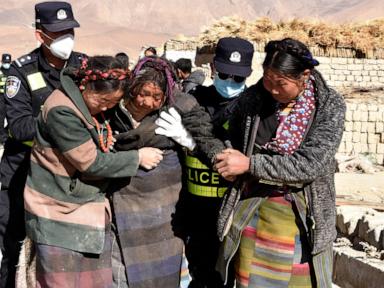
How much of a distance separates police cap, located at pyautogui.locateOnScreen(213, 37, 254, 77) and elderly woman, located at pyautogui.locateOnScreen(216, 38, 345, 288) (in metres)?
0.48

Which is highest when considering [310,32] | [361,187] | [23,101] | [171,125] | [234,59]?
[310,32]

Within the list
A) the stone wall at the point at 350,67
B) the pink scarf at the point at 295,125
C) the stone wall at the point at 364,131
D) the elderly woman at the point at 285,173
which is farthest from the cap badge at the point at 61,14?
the stone wall at the point at 350,67

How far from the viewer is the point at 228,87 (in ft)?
11.7

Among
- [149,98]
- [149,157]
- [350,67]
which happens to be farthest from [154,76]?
[350,67]

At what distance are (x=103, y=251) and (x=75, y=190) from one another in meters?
0.38

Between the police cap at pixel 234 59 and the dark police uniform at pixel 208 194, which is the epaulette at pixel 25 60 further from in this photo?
the police cap at pixel 234 59

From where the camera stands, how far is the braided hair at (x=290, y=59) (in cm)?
277

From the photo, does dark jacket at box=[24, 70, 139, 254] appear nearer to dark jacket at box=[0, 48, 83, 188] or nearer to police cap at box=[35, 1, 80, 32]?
dark jacket at box=[0, 48, 83, 188]

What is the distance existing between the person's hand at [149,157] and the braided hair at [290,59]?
0.77 meters

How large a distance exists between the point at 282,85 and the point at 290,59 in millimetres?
115

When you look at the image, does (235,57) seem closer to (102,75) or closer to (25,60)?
(102,75)

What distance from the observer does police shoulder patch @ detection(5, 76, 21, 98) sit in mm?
3609

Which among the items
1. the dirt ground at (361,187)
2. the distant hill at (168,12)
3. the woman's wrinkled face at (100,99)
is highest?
the distant hill at (168,12)

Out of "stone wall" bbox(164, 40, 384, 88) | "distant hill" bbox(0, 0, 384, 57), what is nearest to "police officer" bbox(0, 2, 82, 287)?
"stone wall" bbox(164, 40, 384, 88)
